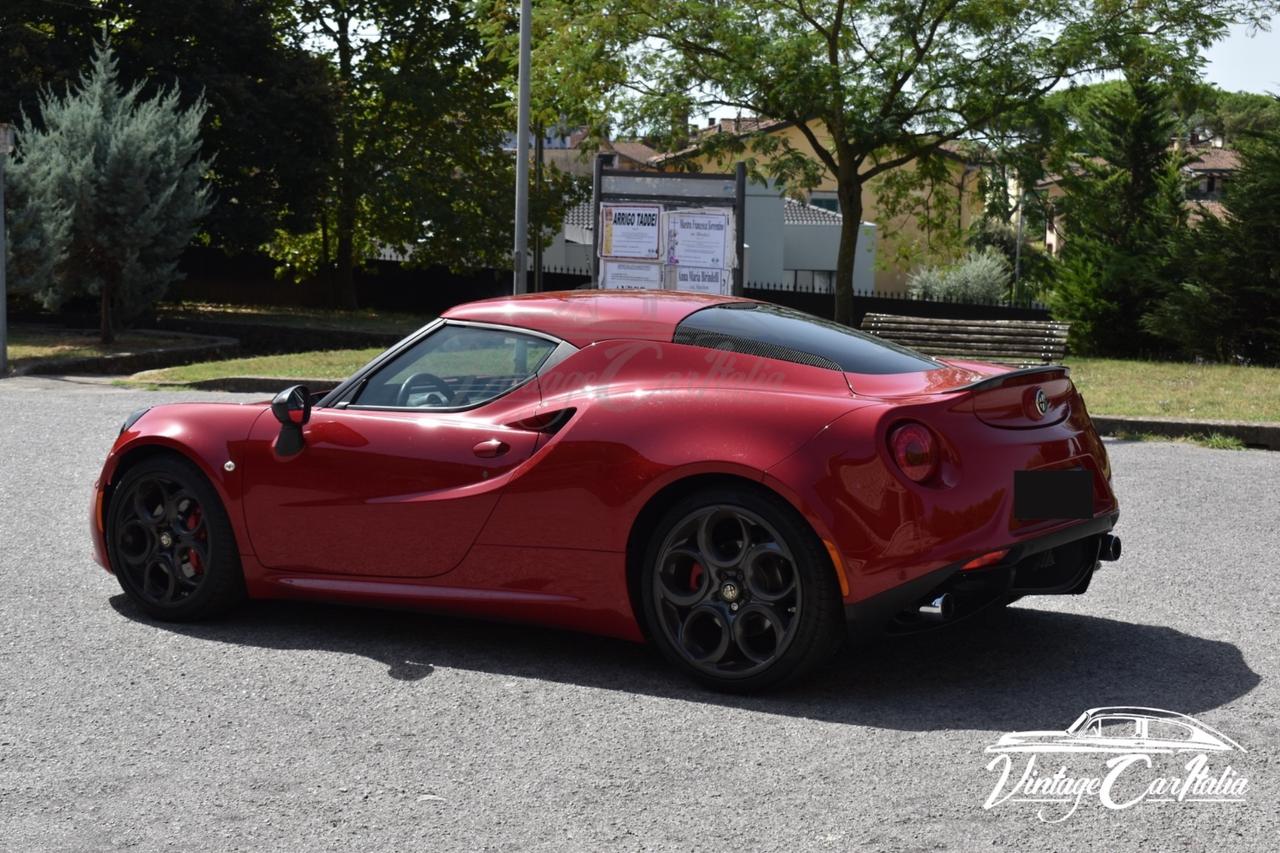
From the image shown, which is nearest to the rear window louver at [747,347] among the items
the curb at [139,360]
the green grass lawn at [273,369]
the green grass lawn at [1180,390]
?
the green grass lawn at [1180,390]

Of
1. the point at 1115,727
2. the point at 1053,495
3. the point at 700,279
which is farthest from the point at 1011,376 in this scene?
the point at 700,279

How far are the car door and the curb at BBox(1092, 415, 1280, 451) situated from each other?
8618 mm

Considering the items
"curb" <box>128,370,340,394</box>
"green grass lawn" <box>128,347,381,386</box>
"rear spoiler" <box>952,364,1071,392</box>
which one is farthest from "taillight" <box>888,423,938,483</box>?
"green grass lawn" <box>128,347,381,386</box>

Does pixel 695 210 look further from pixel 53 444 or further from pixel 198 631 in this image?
pixel 198 631

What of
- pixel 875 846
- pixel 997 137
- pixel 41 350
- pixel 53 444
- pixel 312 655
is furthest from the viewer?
pixel 997 137

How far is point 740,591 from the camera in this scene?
188 inches

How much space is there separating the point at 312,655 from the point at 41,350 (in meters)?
18.5

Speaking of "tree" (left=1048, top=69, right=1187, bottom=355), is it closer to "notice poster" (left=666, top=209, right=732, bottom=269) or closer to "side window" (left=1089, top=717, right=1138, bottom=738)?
"notice poster" (left=666, top=209, right=732, bottom=269)

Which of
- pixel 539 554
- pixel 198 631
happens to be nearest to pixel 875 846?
pixel 539 554

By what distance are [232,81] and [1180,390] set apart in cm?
2275

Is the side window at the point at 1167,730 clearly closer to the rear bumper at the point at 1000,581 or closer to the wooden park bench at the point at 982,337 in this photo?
the rear bumper at the point at 1000,581

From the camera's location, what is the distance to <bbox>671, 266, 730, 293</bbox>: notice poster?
621 inches

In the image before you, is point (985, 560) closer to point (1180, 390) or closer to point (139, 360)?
point (1180, 390)

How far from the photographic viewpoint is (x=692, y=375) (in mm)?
5090
